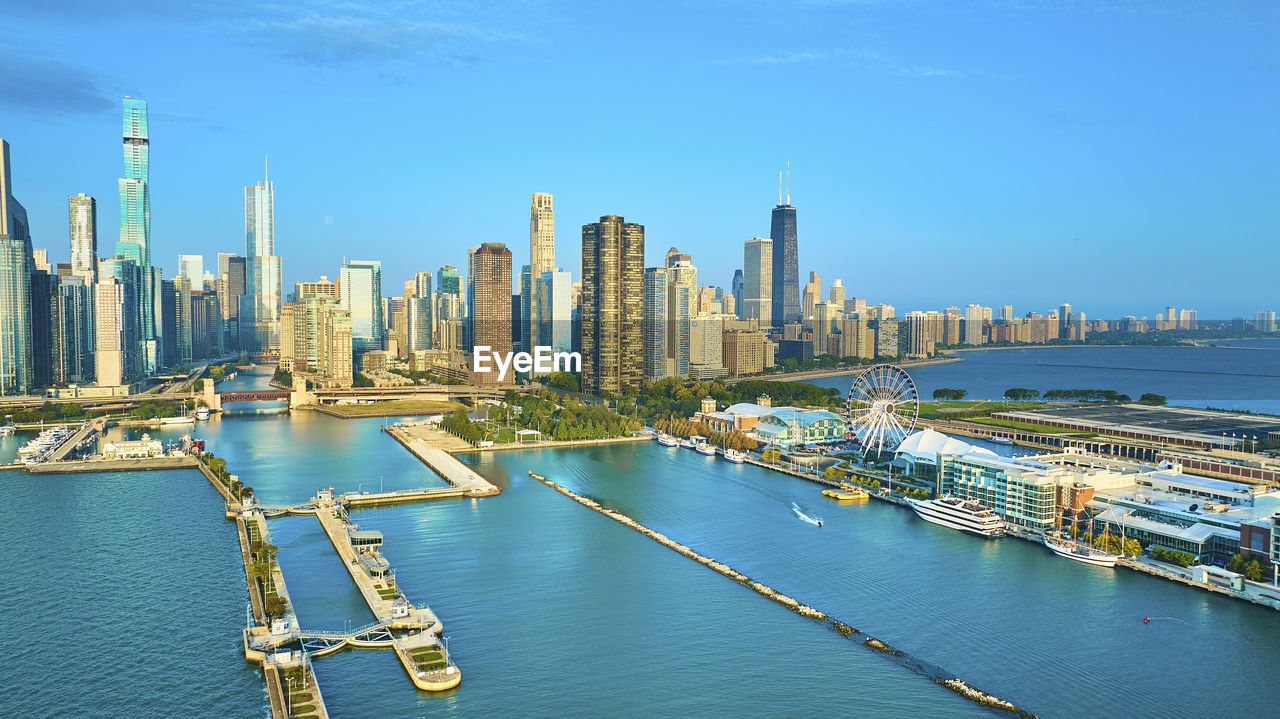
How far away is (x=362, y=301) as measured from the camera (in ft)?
259

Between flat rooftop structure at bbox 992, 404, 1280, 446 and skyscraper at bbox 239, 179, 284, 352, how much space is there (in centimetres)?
7880

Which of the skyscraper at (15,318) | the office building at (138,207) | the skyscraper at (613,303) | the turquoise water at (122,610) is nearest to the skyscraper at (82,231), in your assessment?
the office building at (138,207)

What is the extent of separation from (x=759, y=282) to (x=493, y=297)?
4708cm

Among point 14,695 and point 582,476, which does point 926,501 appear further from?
point 14,695

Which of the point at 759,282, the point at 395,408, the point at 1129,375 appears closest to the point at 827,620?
the point at 395,408

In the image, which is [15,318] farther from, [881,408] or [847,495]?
[847,495]

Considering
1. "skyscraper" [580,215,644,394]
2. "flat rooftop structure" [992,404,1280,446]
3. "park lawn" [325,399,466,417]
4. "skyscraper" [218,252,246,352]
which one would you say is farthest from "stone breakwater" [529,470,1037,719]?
"skyscraper" [218,252,246,352]

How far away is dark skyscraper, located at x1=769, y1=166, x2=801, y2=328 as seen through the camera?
3831 inches

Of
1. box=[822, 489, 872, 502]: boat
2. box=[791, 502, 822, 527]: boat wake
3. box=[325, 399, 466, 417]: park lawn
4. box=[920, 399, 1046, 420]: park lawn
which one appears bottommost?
box=[791, 502, 822, 527]: boat wake

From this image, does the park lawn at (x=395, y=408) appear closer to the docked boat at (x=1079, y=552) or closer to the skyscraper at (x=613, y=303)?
the skyscraper at (x=613, y=303)

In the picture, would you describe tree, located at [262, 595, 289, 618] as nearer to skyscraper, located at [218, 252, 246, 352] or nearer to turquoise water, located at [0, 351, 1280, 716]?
turquoise water, located at [0, 351, 1280, 716]

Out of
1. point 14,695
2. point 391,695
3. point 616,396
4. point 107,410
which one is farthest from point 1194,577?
point 107,410

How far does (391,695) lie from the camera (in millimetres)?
10531

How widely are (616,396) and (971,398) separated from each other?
19.0 meters
